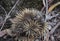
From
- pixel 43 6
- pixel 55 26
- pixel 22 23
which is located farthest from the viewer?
pixel 43 6

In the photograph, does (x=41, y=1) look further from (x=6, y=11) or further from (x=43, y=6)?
(x=6, y=11)

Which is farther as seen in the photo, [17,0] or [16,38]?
[17,0]

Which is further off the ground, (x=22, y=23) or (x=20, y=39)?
(x=22, y=23)

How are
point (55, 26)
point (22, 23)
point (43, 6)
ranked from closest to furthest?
point (22, 23), point (55, 26), point (43, 6)

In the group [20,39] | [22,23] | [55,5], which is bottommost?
[20,39]

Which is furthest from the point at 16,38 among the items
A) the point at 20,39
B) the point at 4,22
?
the point at 4,22
